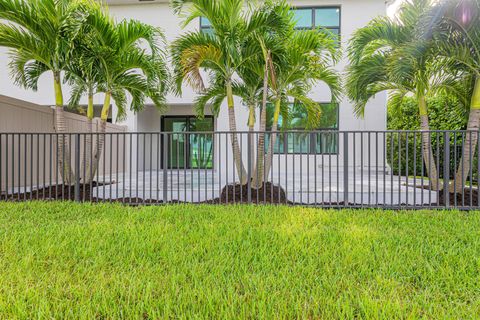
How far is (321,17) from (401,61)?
5.06 m

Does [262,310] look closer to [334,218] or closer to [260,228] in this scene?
[260,228]

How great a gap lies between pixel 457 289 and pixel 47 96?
457 inches

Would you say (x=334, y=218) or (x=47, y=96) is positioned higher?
(x=47, y=96)

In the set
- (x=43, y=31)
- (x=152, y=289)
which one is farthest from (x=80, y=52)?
(x=152, y=289)

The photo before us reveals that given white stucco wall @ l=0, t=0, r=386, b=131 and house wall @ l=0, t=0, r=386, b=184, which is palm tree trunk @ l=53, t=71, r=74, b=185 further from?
white stucco wall @ l=0, t=0, r=386, b=131

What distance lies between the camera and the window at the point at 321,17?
8.93 meters

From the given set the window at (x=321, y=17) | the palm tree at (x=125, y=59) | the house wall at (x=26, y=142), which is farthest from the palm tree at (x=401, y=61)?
the house wall at (x=26, y=142)

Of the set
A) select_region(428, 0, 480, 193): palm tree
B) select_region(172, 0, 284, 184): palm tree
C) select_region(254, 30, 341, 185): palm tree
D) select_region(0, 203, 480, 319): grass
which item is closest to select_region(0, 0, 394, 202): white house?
select_region(254, 30, 341, 185): palm tree

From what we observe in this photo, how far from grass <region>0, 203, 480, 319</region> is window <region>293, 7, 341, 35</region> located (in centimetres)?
716

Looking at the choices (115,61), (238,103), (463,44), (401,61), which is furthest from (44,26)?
(463,44)

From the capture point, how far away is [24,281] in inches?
78.0

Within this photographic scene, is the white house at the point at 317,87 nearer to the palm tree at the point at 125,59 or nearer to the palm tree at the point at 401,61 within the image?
the palm tree at the point at 125,59

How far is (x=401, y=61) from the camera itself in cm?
478

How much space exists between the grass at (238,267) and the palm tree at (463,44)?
1829 millimetres
